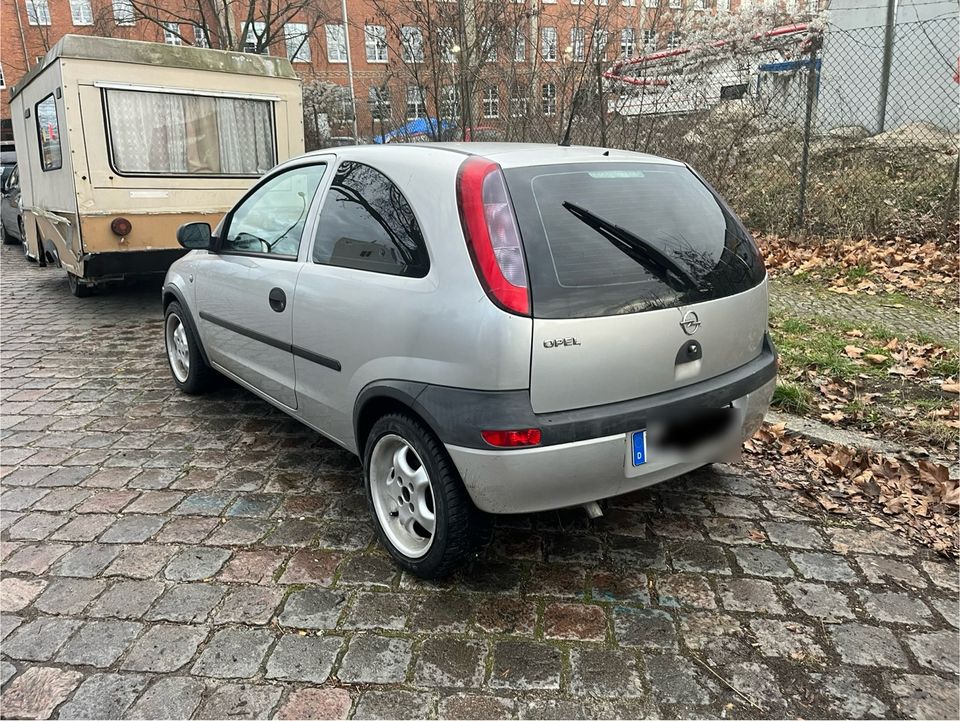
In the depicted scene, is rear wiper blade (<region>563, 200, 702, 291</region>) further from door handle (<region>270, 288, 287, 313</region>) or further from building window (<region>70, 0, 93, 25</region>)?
building window (<region>70, 0, 93, 25</region>)

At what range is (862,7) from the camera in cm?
1037

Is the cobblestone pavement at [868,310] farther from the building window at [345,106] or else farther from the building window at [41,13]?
the building window at [41,13]

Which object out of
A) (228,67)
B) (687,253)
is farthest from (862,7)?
(687,253)

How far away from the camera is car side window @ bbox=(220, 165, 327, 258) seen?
3.69 metres

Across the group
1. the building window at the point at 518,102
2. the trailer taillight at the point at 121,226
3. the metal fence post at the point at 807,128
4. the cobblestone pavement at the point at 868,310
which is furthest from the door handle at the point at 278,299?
the building window at the point at 518,102

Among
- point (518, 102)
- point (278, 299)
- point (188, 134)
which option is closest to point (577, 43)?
point (518, 102)

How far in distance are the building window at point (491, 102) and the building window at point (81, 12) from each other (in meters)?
43.2

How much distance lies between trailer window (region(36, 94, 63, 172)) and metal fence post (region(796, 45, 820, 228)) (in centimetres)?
857

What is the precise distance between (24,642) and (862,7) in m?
12.3

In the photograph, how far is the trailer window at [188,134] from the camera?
25.3 feet

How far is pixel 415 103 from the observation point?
41.6 feet

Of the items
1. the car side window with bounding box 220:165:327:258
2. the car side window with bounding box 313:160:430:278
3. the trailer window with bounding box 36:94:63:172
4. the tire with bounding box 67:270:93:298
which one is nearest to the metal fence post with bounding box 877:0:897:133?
the car side window with bounding box 220:165:327:258

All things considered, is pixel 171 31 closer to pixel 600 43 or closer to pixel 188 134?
pixel 188 134

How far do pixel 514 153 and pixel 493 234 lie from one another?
1.77 feet
